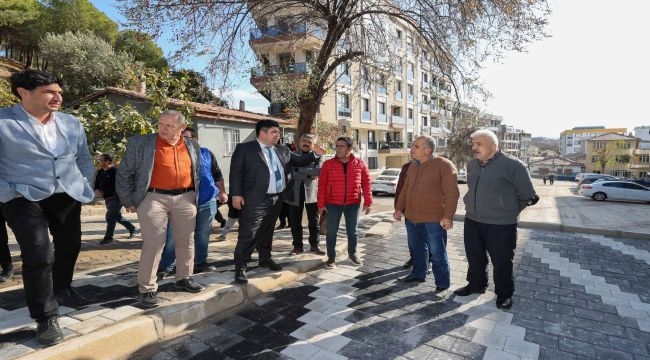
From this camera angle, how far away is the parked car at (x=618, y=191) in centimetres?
2033

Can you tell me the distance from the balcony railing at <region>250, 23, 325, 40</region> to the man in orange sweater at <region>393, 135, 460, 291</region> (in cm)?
574

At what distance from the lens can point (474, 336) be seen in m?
3.06

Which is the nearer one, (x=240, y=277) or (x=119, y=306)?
(x=119, y=306)

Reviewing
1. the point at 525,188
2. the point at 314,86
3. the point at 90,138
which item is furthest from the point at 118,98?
the point at 525,188

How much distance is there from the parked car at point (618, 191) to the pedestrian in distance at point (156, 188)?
975 inches

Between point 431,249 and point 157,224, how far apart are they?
2.92 m

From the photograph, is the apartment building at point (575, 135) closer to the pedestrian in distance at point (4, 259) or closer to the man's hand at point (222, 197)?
the man's hand at point (222, 197)

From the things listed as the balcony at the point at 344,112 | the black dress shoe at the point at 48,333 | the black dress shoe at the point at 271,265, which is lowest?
the black dress shoe at the point at 271,265

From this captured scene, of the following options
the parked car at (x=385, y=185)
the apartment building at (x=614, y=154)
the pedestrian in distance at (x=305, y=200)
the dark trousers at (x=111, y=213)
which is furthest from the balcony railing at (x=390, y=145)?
the apartment building at (x=614, y=154)

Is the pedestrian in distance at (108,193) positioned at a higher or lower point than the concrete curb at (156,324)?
higher

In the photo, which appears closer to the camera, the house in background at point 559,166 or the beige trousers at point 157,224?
the beige trousers at point 157,224

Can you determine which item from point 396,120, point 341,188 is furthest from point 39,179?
point 396,120

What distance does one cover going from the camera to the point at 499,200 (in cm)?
363

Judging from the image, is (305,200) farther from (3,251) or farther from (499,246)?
(3,251)
